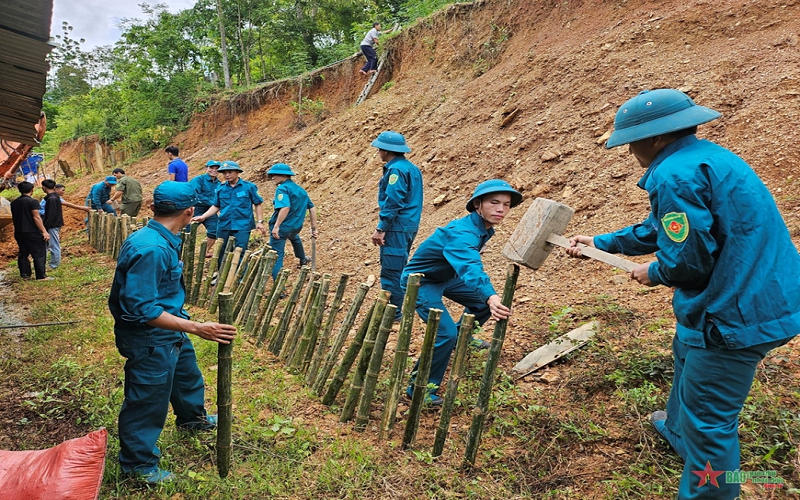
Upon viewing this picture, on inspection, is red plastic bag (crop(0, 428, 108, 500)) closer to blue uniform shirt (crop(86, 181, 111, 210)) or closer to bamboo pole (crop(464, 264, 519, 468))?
bamboo pole (crop(464, 264, 519, 468))

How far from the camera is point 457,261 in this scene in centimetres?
300

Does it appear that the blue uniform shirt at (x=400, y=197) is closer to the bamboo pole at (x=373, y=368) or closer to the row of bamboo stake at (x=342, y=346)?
the row of bamboo stake at (x=342, y=346)

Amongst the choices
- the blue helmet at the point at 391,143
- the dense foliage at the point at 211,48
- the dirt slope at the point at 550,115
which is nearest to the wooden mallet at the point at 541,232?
the dirt slope at the point at 550,115

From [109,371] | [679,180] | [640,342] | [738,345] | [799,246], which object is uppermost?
[679,180]

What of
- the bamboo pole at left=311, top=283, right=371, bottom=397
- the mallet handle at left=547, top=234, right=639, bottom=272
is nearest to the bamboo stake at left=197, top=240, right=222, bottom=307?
the bamboo pole at left=311, top=283, right=371, bottom=397

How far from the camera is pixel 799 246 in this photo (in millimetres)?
4004

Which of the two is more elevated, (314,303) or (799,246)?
(799,246)

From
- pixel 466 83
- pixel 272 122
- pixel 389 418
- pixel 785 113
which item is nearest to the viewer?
pixel 389 418

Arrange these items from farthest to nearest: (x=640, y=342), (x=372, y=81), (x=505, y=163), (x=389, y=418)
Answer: (x=372, y=81)
(x=505, y=163)
(x=640, y=342)
(x=389, y=418)

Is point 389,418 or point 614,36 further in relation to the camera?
point 614,36

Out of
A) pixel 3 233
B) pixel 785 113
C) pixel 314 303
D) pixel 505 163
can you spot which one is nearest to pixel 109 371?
pixel 314 303

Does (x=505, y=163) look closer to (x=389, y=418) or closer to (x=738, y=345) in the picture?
(x=389, y=418)

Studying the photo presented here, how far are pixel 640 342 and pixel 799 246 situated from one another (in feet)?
5.53

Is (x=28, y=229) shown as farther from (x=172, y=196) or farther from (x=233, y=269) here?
(x=172, y=196)
